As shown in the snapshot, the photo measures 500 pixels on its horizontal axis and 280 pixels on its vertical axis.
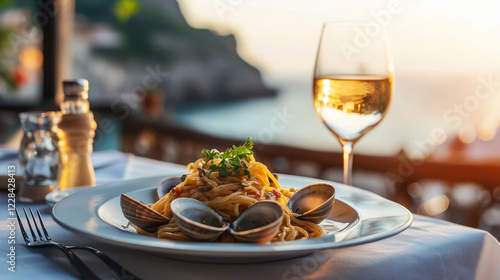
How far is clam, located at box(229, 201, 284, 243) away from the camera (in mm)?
764

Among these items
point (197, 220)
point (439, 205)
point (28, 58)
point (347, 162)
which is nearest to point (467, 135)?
point (439, 205)

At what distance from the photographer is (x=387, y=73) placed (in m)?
1.16

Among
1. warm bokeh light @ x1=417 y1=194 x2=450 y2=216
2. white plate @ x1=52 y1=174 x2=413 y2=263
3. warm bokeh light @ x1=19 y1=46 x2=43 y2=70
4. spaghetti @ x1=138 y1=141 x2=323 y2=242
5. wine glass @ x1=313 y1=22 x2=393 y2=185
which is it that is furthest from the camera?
warm bokeh light @ x1=19 y1=46 x2=43 y2=70

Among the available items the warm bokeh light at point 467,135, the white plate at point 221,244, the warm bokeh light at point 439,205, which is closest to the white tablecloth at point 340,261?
the white plate at point 221,244

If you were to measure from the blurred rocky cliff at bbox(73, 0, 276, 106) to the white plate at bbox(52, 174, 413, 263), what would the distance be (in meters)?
8.12

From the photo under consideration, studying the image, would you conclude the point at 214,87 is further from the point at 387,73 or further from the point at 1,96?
the point at 387,73

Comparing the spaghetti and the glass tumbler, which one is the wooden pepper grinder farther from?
the spaghetti

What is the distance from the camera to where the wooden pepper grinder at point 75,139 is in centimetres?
144

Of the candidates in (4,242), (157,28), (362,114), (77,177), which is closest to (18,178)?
A: (77,177)

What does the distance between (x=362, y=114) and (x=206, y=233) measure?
0.56 metres

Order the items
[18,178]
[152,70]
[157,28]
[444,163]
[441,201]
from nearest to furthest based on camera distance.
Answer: [18,178] → [444,163] → [441,201] → [152,70] → [157,28]

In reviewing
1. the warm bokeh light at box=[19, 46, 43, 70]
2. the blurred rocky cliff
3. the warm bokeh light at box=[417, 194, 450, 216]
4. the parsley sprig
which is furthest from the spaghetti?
the blurred rocky cliff

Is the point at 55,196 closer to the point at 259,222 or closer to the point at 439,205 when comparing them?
the point at 259,222

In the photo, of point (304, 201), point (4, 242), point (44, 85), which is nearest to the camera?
point (4, 242)
